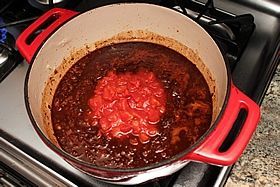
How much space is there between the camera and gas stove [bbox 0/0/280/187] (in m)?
0.80

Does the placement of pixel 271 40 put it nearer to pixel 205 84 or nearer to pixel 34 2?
pixel 205 84

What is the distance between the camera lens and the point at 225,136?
2.31 feet

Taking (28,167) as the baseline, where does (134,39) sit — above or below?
above

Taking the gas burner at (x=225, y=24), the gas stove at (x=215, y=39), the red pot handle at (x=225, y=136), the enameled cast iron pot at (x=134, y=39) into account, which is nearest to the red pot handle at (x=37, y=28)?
the enameled cast iron pot at (x=134, y=39)

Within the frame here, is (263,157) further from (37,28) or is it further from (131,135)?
(37,28)

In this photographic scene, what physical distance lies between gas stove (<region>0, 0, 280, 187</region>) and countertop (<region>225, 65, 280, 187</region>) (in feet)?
0.09

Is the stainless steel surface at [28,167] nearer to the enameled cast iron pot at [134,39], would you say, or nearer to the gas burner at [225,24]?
the enameled cast iron pot at [134,39]

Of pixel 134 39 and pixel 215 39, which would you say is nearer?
pixel 215 39

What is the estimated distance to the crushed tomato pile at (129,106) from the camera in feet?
2.59

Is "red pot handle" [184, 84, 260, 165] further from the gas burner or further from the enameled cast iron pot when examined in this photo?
the gas burner

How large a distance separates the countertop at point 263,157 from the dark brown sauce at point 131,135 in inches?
3.4

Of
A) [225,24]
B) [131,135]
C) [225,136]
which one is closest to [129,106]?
[131,135]

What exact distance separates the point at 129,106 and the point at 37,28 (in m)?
0.21

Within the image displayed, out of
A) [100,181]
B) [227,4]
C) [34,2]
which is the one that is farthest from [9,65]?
[227,4]
